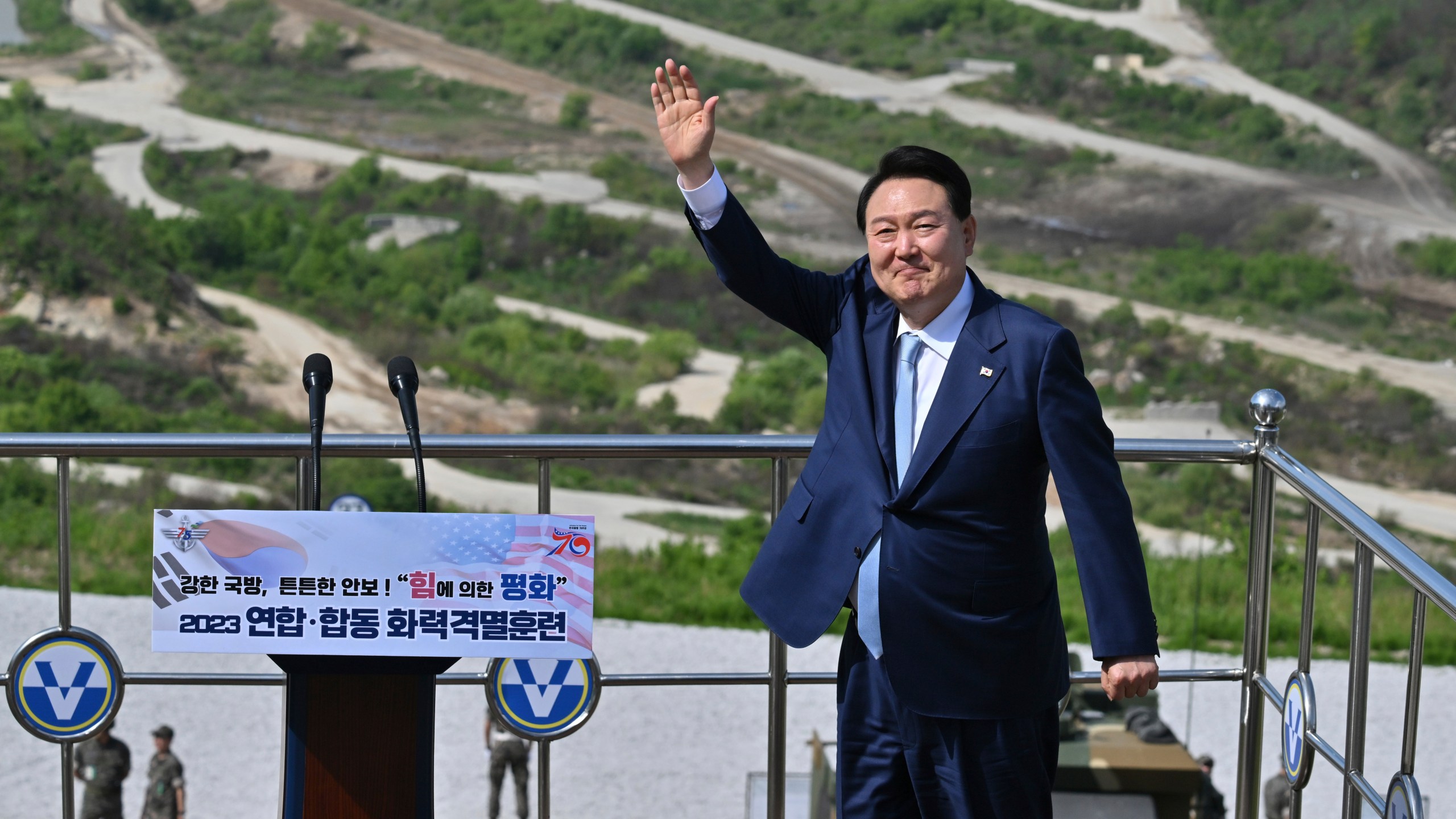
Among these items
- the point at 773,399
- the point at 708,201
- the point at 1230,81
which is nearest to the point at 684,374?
the point at 773,399

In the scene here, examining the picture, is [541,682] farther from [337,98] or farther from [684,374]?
[337,98]

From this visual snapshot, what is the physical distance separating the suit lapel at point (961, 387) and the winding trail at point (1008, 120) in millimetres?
24282

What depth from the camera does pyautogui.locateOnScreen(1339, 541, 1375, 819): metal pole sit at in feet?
7.69

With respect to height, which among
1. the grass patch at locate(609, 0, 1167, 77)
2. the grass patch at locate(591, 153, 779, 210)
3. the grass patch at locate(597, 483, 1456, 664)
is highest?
the grass patch at locate(609, 0, 1167, 77)

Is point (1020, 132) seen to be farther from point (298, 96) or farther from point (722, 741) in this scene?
point (722, 741)

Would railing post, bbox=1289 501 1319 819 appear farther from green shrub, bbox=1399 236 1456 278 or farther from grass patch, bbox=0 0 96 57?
grass patch, bbox=0 0 96 57

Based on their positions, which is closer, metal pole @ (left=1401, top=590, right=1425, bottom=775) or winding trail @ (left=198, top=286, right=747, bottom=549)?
metal pole @ (left=1401, top=590, right=1425, bottom=775)

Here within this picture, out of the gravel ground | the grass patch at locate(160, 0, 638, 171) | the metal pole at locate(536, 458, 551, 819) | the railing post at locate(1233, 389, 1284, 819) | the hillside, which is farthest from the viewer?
the grass patch at locate(160, 0, 638, 171)

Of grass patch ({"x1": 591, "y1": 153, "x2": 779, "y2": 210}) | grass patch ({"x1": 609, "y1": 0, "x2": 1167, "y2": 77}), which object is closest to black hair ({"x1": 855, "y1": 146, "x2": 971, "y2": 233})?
grass patch ({"x1": 591, "y1": 153, "x2": 779, "y2": 210})

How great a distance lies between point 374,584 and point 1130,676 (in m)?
1.06

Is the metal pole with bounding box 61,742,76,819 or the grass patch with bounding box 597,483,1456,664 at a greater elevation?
the metal pole with bounding box 61,742,76,819

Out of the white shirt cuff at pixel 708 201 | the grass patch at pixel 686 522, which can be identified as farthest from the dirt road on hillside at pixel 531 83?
the white shirt cuff at pixel 708 201

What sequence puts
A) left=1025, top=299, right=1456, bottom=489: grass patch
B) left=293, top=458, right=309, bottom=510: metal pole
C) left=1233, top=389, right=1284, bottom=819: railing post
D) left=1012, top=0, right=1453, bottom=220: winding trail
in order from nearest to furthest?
left=293, top=458, right=309, bottom=510: metal pole < left=1233, top=389, right=1284, bottom=819: railing post < left=1025, top=299, right=1456, bottom=489: grass patch < left=1012, top=0, right=1453, bottom=220: winding trail

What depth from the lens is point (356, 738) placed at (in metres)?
2.05
